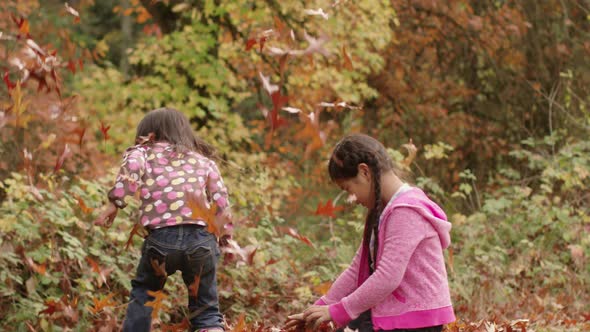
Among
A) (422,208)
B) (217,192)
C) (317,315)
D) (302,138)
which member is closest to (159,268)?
(317,315)

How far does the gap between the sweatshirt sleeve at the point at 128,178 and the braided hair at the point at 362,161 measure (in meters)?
1.40

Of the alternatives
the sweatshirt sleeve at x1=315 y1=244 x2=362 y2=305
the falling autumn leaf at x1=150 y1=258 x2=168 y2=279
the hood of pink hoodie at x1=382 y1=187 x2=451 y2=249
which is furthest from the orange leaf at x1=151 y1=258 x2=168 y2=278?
the hood of pink hoodie at x1=382 y1=187 x2=451 y2=249

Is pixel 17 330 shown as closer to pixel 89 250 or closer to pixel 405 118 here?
pixel 89 250

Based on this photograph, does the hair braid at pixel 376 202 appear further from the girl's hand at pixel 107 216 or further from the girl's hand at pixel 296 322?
the girl's hand at pixel 107 216

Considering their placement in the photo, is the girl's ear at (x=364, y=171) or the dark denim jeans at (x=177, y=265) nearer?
the girl's ear at (x=364, y=171)

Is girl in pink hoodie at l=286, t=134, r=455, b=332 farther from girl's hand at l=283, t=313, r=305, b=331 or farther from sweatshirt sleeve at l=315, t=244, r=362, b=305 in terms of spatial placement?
sweatshirt sleeve at l=315, t=244, r=362, b=305

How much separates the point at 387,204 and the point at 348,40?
8373mm

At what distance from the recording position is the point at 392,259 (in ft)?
11.0

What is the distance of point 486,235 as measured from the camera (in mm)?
8102

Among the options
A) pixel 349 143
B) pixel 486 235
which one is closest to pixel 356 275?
pixel 349 143

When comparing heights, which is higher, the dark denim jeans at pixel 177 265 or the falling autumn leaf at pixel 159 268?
the falling autumn leaf at pixel 159 268

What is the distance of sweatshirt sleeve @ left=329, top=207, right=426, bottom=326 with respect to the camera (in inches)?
132

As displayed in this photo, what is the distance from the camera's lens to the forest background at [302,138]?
545 centimetres

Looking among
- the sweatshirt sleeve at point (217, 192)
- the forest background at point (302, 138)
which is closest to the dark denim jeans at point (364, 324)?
the forest background at point (302, 138)
